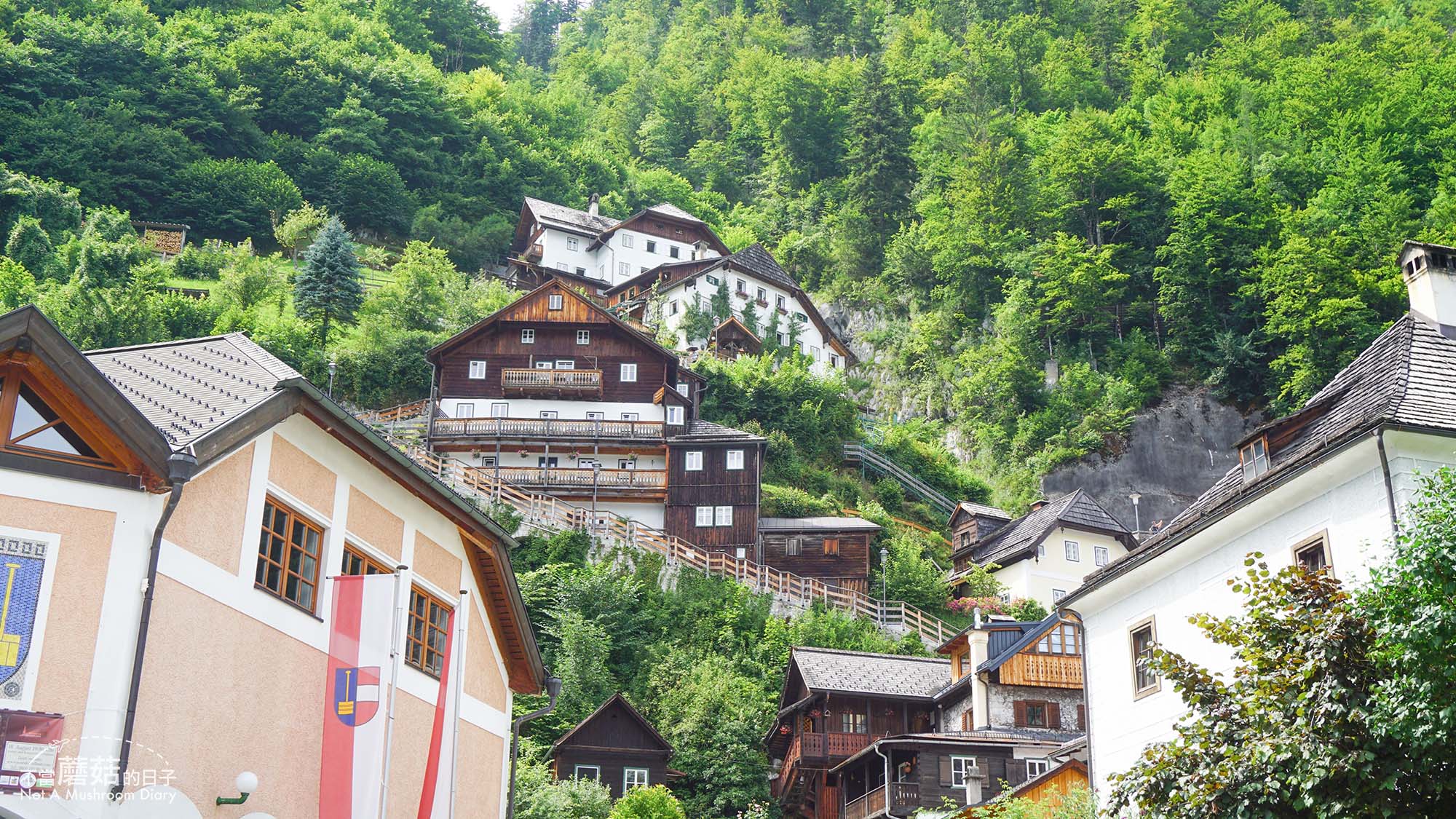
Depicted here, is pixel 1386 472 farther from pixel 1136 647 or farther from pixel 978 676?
pixel 978 676

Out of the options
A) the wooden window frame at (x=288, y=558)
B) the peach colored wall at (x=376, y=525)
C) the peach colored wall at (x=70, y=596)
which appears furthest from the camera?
the peach colored wall at (x=376, y=525)

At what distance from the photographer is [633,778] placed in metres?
34.4

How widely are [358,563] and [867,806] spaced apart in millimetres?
22145

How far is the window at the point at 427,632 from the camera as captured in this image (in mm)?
17078

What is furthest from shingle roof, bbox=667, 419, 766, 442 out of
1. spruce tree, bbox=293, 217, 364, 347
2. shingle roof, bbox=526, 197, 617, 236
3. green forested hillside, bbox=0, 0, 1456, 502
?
shingle roof, bbox=526, 197, 617, 236

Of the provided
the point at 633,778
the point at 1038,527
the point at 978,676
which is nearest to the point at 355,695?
the point at 633,778

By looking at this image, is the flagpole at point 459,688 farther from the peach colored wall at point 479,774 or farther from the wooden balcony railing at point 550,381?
the wooden balcony railing at point 550,381

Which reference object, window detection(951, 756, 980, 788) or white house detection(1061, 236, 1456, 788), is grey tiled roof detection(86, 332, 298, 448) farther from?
window detection(951, 756, 980, 788)

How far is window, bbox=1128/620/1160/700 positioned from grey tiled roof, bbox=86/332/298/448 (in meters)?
14.0

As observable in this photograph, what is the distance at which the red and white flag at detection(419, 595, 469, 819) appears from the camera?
16062mm

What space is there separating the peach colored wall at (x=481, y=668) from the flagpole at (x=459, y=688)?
13.7 inches

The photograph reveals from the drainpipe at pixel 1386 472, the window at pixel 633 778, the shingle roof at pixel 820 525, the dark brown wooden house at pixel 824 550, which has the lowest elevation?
the window at pixel 633 778

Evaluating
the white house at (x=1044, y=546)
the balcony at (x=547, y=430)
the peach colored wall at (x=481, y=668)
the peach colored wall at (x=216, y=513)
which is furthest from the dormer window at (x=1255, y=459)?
the balcony at (x=547, y=430)

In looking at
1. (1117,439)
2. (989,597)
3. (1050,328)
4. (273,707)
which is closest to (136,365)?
(273,707)
